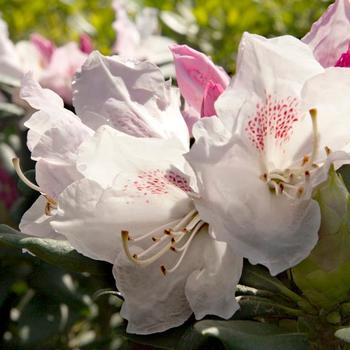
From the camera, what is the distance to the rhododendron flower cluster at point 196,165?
43.5 inches

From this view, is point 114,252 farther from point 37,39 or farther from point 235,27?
point 235,27

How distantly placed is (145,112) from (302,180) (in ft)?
0.70

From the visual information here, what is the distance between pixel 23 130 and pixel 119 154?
1.48 m

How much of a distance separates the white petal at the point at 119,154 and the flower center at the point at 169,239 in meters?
0.07

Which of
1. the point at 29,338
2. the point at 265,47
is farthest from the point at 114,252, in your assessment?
the point at 29,338

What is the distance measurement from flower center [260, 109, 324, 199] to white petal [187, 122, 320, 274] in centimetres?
1

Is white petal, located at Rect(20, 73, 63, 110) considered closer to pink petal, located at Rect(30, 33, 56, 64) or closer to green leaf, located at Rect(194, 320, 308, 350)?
green leaf, located at Rect(194, 320, 308, 350)

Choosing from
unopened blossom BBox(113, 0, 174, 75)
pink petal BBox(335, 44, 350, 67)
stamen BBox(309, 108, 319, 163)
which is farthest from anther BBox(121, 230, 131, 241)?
unopened blossom BBox(113, 0, 174, 75)

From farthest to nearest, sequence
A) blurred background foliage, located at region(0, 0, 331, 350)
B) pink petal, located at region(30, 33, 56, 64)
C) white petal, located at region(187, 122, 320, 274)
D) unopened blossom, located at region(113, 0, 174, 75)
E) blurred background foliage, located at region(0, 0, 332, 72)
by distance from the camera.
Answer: blurred background foliage, located at region(0, 0, 332, 72) → pink petal, located at region(30, 33, 56, 64) → unopened blossom, located at region(113, 0, 174, 75) → blurred background foliage, located at region(0, 0, 331, 350) → white petal, located at region(187, 122, 320, 274)

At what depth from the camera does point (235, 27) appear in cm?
298

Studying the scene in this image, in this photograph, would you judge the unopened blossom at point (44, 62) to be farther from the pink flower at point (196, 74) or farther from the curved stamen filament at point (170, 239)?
the curved stamen filament at point (170, 239)

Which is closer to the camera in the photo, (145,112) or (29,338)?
(145,112)

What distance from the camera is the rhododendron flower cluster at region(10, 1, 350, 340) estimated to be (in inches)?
43.5

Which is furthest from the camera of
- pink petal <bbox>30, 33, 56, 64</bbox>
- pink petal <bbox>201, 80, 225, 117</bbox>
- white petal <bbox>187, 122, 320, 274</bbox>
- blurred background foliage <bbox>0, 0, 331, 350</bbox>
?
pink petal <bbox>30, 33, 56, 64</bbox>
